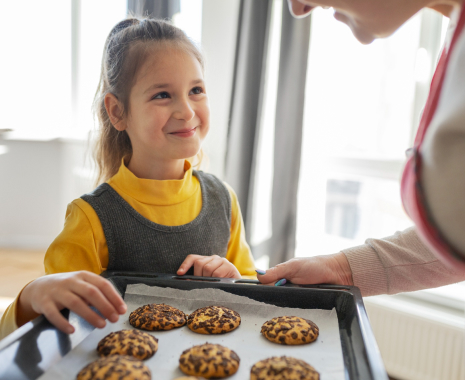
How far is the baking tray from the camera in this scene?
0.60 meters

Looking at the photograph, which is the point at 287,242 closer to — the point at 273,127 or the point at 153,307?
the point at 273,127

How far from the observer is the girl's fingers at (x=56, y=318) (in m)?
0.69

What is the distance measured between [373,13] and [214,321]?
0.64 m

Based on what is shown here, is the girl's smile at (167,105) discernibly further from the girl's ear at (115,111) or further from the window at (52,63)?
the window at (52,63)

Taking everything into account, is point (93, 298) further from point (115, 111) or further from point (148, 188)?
point (115, 111)

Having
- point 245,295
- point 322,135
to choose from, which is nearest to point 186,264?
point 245,295

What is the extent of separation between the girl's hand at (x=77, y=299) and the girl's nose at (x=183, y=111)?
578 mm

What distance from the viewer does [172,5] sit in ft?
9.06

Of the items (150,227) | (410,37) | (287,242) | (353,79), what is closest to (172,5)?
(353,79)

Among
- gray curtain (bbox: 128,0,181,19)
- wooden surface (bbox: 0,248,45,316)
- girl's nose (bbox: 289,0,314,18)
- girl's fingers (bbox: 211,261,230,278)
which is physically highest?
gray curtain (bbox: 128,0,181,19)

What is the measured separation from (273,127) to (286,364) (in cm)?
196

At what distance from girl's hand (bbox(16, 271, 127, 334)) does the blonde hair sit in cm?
67

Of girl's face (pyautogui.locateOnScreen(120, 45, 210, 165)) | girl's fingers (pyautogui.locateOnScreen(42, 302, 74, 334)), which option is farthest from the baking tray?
girl's face (pyautogui.locateOnScreen(120, 45, 210, 165))

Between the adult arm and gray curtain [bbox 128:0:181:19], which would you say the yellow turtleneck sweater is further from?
gray curtain [bbox 128:0:181:19]
